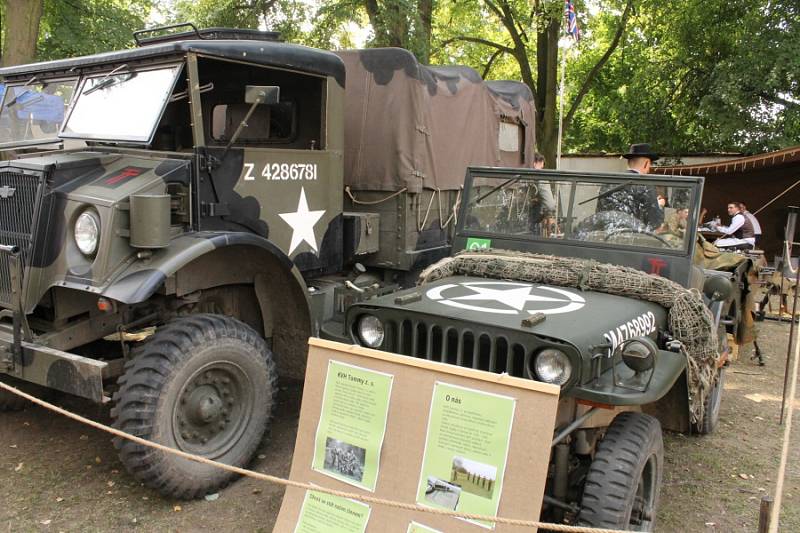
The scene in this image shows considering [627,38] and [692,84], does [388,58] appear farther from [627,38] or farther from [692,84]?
[627,38]

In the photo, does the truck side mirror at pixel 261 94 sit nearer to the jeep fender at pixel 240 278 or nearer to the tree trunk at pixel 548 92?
the jeep fender at pixel 240 278

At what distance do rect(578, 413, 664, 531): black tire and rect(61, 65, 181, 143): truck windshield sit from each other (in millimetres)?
2877

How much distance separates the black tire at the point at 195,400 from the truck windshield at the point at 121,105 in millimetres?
1186

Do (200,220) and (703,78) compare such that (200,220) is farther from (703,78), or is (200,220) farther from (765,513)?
(703,78)

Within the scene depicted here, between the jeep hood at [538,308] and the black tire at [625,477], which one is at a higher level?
the jeep hood at [538,308]

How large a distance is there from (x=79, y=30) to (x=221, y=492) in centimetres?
1107

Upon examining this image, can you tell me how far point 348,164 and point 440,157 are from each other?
2.67 feet

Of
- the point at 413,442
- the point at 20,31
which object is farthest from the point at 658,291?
the point at 20,31

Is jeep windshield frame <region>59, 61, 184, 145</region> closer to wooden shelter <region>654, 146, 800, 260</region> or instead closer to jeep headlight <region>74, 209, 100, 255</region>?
jeep headlight <region>74, 209, 100, 255</region>

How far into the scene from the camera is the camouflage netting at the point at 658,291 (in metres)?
3.43

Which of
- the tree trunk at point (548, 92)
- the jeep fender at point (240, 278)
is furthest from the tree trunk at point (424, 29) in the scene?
the jeep fender at point (240, 278)

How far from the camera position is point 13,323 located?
3.45 meters

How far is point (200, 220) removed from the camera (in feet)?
12.6

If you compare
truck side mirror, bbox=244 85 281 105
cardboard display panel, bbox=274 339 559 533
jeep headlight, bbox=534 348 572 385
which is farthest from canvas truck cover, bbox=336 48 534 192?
jeep headlight, bbox=534 348 572 385
